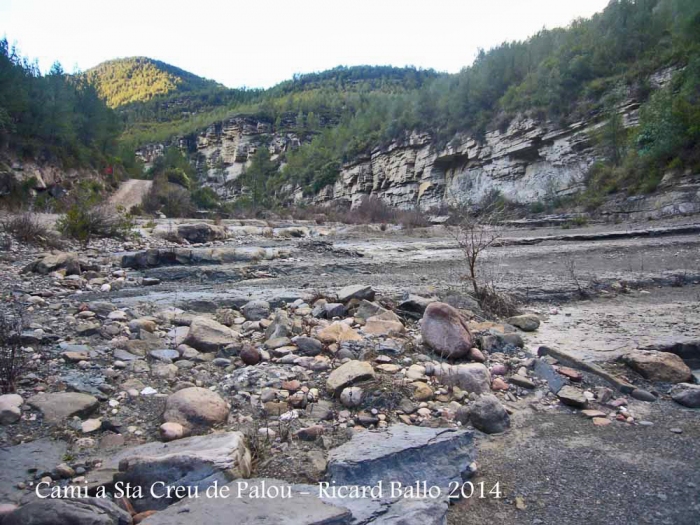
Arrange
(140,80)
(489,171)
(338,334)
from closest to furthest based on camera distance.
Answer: (338,334), (489,171), (140,80)

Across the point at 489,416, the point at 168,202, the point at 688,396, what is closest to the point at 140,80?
the point at 168,202

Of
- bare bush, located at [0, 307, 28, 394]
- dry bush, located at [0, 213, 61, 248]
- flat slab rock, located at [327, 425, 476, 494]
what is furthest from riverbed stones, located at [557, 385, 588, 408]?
dry bush, located at [0, 213, 61, 248]

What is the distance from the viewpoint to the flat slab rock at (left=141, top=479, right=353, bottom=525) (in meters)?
1.32

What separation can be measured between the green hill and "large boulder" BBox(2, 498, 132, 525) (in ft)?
406

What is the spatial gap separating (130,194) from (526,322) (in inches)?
1096

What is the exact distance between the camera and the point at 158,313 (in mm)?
3889

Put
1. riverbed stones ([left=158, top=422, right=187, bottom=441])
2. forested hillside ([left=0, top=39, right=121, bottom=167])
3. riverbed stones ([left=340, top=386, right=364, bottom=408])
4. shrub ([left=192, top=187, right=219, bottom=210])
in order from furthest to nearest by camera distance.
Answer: shrub ([left=192, top=187, right=219, bottom=210]), forested hillside ([left=0, top=39, right=121, bottom=167]), riverbed stones ([left=340, top=386, right=364, bottom=408]), riverbed stones ([left=158, top=422, right=187, bottom=441])

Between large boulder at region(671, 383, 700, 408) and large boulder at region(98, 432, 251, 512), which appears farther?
large boulder at region(671, 383, 700, 408)

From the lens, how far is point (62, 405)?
206 centimetres

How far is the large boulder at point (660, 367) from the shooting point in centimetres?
263

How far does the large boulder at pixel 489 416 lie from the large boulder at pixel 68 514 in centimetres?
165

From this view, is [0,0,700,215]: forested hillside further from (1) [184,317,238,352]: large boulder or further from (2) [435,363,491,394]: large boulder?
(1) [184,317,238,352]: large boulder

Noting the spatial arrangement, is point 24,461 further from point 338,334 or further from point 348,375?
point 338,334

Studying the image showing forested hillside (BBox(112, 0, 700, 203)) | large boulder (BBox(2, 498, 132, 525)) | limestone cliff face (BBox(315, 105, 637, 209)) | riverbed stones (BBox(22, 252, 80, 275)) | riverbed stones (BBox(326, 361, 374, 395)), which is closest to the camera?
large boulder (BBox(2, 498, 132, 525))
